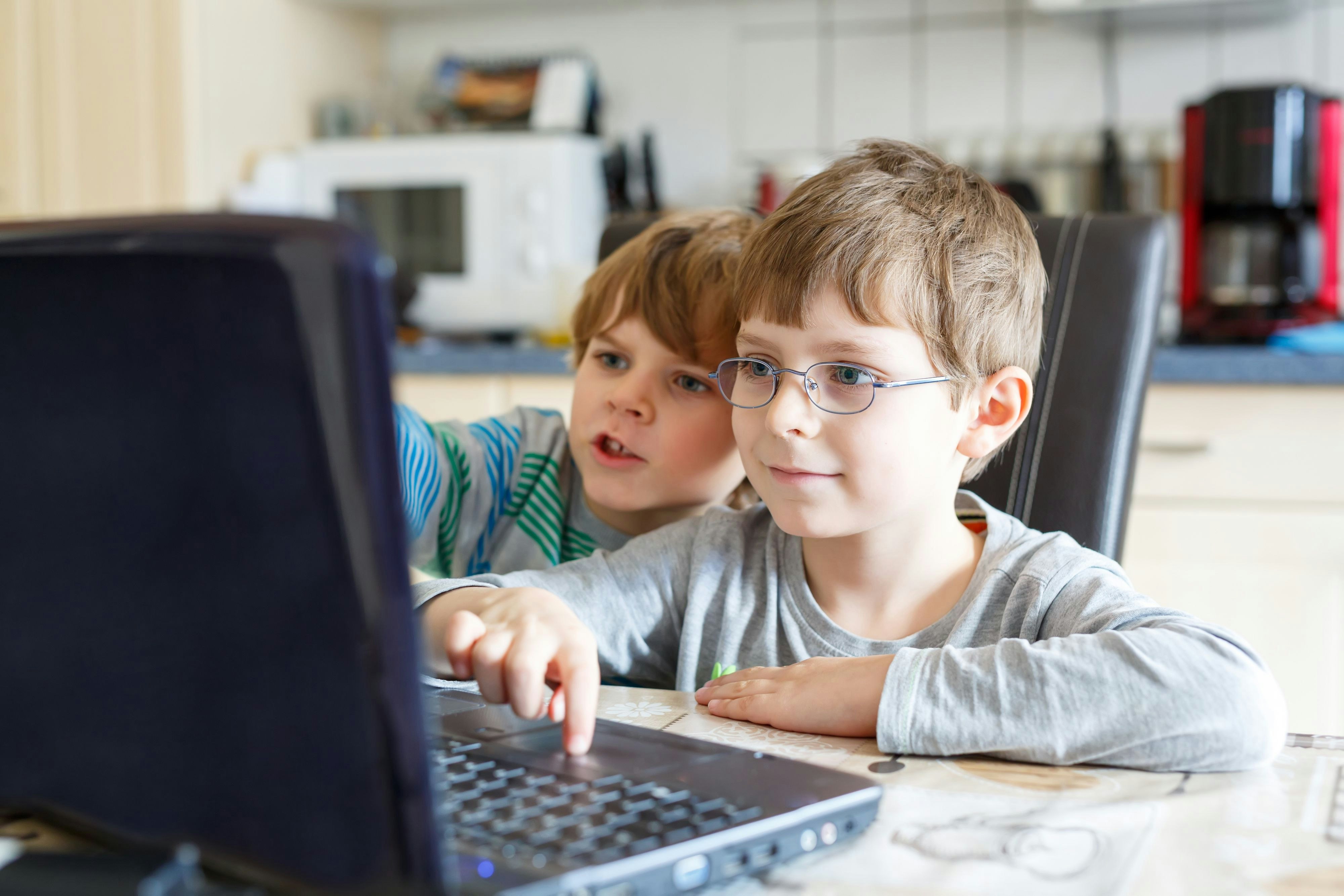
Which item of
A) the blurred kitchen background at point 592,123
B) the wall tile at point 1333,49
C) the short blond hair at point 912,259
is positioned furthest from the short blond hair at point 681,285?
the wall tile at point 1333,49

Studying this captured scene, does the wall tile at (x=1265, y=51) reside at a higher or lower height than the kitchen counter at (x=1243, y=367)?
higher

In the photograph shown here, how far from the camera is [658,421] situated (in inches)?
44.1

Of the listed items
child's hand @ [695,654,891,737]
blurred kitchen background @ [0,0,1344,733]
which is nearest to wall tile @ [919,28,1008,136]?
blurred kitchen background @ [0,0,1344,733]

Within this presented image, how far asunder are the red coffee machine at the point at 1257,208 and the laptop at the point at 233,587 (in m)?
1.94

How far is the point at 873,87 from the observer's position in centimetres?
290

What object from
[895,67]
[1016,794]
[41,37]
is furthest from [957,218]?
[41,37]

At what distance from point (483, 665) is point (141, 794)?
9.0 inches

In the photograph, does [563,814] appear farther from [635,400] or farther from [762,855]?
[635,400]

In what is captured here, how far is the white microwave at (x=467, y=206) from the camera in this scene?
2.80m

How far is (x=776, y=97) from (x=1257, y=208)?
1.17 meters

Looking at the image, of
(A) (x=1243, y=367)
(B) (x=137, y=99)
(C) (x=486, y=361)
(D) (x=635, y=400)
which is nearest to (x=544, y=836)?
(D) (x=635, y=400)

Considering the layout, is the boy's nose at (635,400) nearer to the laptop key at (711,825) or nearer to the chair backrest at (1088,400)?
the chair backrest at (1088,400)

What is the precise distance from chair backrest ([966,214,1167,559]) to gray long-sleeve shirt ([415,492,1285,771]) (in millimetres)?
112

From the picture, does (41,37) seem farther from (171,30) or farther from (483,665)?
(483,665)
